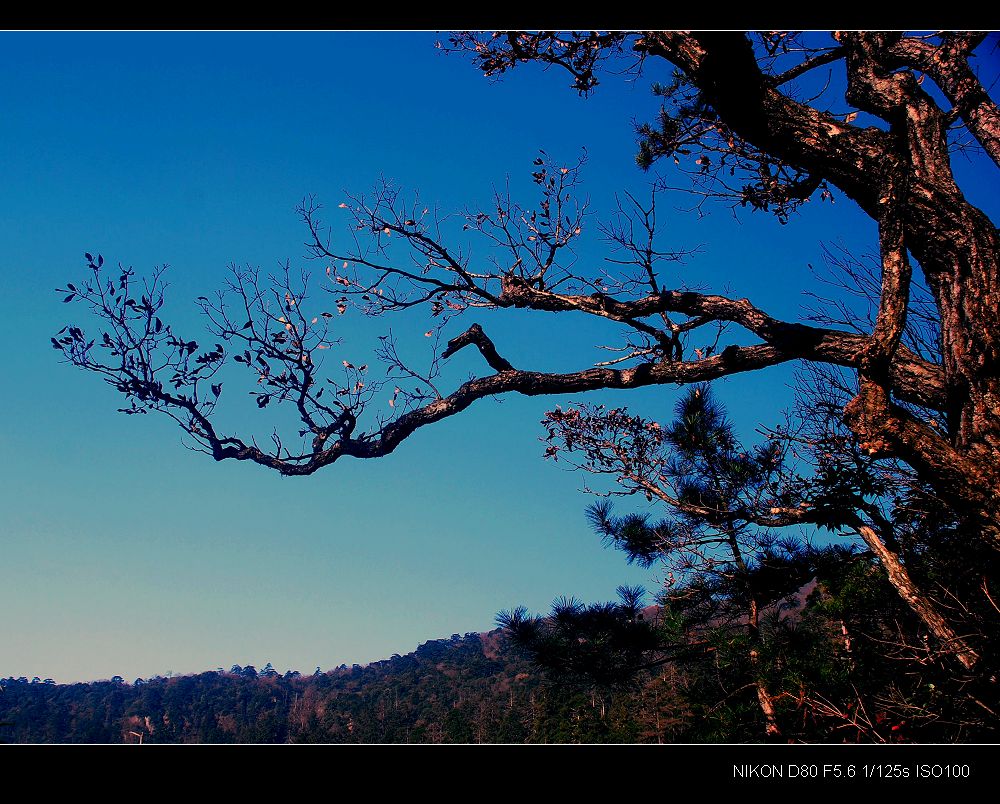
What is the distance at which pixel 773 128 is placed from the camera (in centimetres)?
325

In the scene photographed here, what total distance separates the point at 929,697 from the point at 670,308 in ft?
9.00

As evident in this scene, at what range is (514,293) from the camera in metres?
4.22

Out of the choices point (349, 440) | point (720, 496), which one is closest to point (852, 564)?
point (720, 496)

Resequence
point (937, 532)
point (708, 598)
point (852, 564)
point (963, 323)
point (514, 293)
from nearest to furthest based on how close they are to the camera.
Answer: point (963, 323) < point (514, 293) < point (937, 532) < point (852, 564) < point (708, 598)

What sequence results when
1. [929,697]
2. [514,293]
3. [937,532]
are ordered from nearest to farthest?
[929,697] → [514,293] → [937,532]

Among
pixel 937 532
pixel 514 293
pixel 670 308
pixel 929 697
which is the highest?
pixel 514 293
